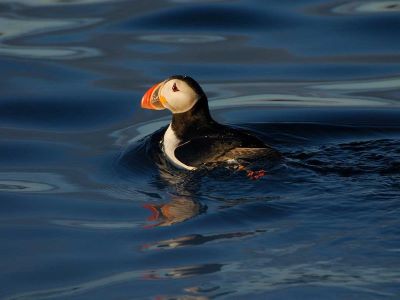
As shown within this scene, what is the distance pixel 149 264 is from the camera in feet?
23.9

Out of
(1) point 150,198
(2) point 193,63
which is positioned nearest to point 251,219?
(1) point 150,198

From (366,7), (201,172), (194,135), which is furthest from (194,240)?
(366,7)

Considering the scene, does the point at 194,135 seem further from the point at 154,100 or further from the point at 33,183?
the point at 33,183

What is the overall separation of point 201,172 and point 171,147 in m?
0.71

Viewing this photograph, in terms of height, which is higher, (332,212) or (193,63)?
(193,63)

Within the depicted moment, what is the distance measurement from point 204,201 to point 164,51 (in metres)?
5.17

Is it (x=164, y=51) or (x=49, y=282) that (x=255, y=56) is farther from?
(x=49, y=282)

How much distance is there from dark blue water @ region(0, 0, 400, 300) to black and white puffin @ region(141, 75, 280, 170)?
0.51 ft

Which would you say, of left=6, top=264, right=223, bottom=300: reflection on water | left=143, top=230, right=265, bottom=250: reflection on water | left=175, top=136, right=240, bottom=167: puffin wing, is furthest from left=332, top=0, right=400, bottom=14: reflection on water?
left=6, top=264, right=223, bottom=300: reflection on water

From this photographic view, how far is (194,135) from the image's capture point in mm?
9586

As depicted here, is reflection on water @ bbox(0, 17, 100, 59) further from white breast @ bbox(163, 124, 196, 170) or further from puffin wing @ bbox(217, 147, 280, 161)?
puffin wing @ bbox(217, 147, 280, 161)

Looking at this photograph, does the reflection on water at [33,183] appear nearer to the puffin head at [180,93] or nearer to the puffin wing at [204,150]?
the puffin wing at [204,150]

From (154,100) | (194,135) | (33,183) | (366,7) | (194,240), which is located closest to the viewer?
(194,240)

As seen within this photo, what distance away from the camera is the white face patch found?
9766mm
